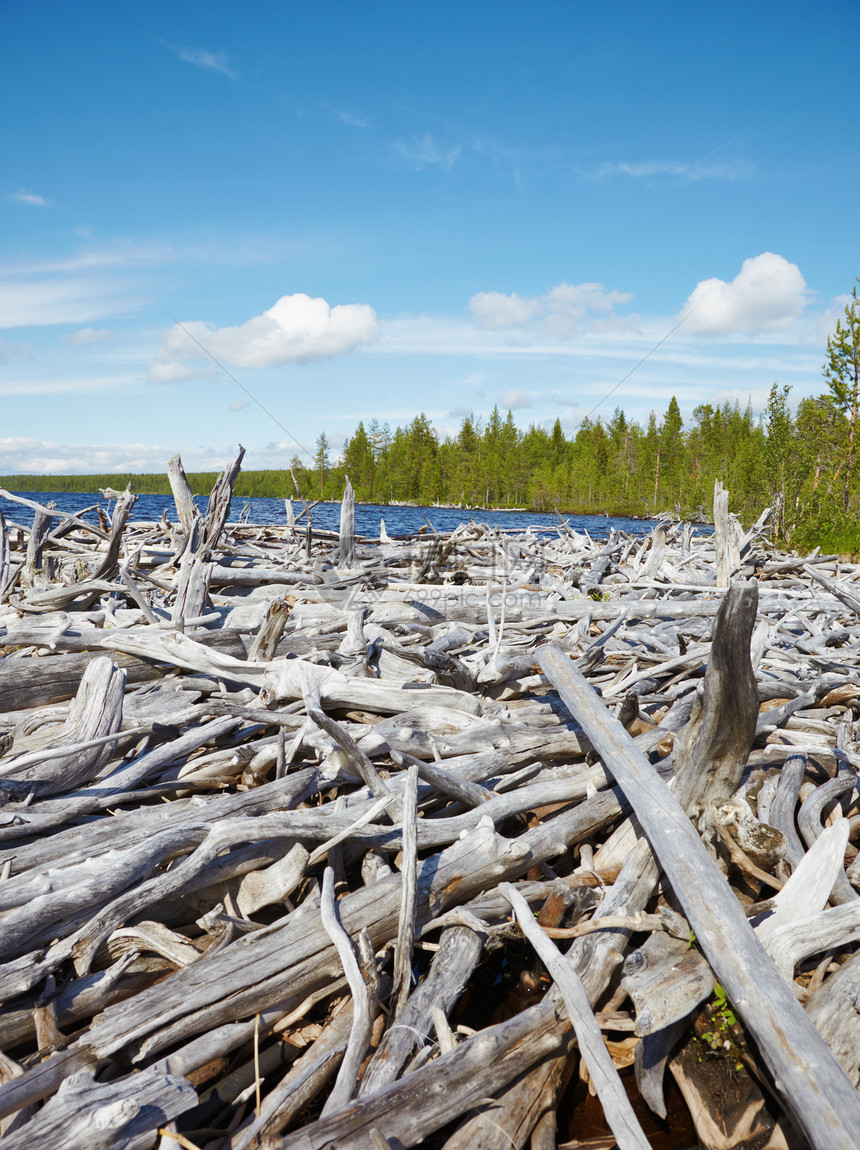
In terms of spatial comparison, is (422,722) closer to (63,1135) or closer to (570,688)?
(570,688)

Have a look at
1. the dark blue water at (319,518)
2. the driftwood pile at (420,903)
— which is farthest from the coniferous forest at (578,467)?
the driftwood pile at (420,903)

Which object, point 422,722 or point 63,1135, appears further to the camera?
point 422,722

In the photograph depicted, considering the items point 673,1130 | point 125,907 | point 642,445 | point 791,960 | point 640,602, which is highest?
point 642,445

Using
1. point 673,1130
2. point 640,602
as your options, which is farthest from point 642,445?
point 673,1130

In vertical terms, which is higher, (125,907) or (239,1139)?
(125,907)

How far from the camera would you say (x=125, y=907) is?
8.87 feet

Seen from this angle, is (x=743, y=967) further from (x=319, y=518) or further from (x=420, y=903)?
(x=319, y=518)

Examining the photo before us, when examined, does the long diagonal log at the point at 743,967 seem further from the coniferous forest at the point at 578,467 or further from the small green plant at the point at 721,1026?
the coniferous forest at the point at 578,467

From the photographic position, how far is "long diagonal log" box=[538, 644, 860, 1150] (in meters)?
1.99

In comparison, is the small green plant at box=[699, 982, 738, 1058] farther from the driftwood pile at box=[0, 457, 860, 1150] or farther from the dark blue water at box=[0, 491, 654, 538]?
the dark blue water at box=[0, 491, 654, 538]

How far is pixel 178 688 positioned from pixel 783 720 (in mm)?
4382

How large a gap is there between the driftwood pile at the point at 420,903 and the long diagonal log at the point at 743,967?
0.03 feet

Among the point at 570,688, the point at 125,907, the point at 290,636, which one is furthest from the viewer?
the point at 290,636

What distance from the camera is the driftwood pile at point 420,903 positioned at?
2.21m
